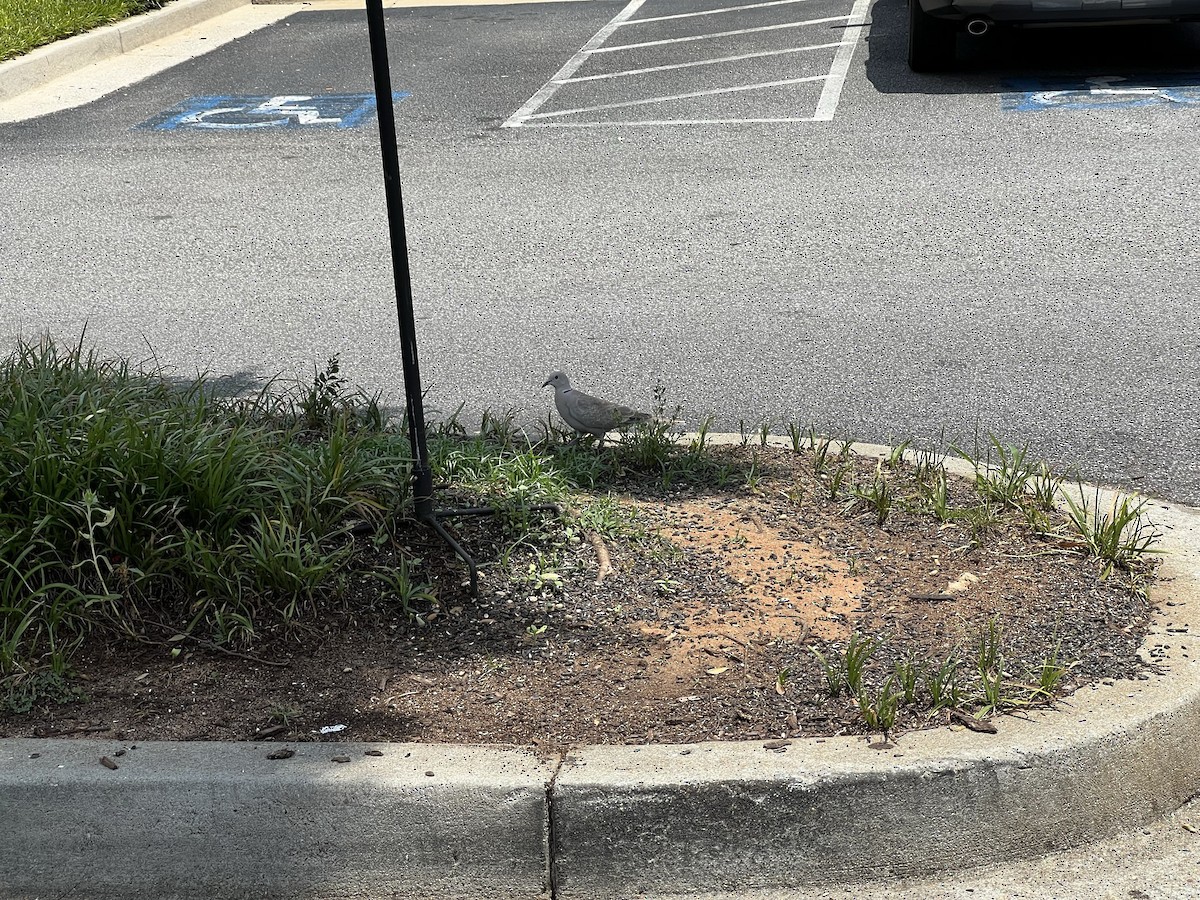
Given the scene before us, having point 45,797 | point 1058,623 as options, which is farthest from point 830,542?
point 45,797

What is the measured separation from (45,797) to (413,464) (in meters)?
1.45

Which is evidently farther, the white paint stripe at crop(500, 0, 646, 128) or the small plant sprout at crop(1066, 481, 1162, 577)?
the white paint stripe at crop(500, 0, 646, 128)

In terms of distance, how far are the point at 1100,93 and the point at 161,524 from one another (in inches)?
343

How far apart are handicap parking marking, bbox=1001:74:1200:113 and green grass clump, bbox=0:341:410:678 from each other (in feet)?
24.9

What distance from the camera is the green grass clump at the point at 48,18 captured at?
41.0ft

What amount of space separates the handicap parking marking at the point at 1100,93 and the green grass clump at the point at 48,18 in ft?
28.4

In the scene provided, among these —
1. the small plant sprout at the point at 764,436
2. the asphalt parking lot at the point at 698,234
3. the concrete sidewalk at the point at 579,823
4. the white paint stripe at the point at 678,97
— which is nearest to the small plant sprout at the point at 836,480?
the small plant sprout at the point at 764,436

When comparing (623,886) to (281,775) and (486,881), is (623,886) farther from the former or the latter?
(281,775)

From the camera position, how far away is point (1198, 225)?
7.21 meters

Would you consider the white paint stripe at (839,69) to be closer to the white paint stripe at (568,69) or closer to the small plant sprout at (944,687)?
the white paint stripe at (568,69)

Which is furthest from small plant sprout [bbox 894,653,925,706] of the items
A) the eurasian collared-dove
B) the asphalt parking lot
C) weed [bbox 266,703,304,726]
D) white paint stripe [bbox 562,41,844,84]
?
white paint stripe [bbox 562,41,844,84]

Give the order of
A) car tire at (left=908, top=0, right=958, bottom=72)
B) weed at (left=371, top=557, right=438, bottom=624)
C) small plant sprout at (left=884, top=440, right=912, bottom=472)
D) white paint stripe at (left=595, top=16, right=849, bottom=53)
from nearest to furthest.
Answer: weed at (left=371, top=557, right=438, bottom=624) < small plant sprout at (left=884, top=440, right=912, bottom=472) < car tire at (left=908, top=0, right=958, bottom=72) < white paint stripe at (left=595, top=16, right=849, bottom=53)

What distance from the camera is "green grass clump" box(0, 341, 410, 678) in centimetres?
350

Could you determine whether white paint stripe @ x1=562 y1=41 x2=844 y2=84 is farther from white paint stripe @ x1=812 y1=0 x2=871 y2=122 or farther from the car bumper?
the car bumper
